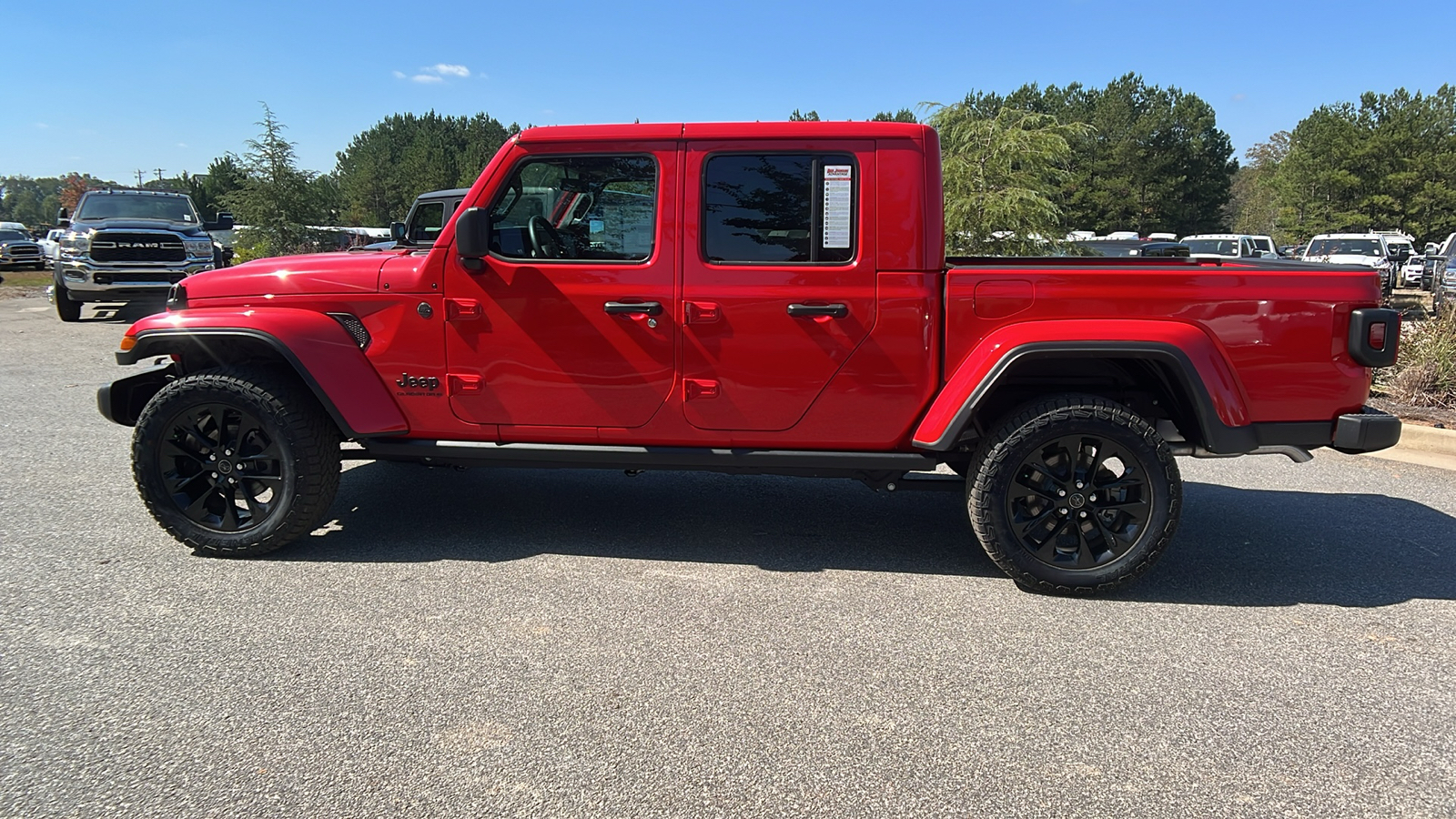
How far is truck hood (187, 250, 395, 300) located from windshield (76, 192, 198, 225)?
41.9ft

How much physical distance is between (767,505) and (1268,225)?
257ft

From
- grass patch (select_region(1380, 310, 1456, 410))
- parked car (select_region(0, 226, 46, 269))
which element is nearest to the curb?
grass patch (select_region(1380, 310, 1456, 410))

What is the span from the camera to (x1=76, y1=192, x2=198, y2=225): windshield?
569 inches

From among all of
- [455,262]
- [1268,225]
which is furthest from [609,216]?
[1268,225]

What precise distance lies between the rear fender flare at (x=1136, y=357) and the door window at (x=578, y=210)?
151 cm

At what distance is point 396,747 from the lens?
262 centimetres

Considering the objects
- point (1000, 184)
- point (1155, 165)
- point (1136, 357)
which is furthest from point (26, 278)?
point (1155, 165)

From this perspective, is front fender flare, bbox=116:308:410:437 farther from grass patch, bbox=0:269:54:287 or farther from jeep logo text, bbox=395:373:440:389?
grass patch, bbox=0:269:54:287

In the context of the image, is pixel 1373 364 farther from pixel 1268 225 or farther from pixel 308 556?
pixel 1268 225

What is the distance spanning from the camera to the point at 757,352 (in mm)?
3848

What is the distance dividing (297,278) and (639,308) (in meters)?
1.65

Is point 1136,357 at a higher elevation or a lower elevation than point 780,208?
lower

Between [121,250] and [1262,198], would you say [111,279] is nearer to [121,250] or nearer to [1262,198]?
[121,250]

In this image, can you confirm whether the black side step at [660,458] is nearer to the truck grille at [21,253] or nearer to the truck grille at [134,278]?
the truck grille at [134,278]
